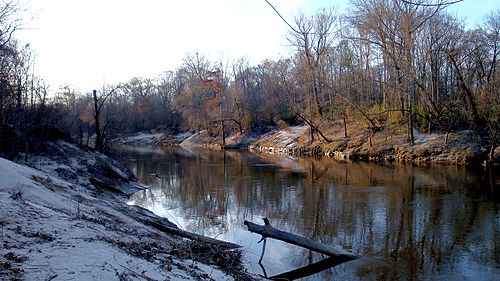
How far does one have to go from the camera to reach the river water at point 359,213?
10.9 m

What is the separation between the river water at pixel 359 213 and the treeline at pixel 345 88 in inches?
247

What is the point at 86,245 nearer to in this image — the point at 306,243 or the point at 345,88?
the point at 306,243

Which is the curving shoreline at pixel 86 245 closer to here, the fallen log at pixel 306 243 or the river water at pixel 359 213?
the fallen log at pixel 306 243

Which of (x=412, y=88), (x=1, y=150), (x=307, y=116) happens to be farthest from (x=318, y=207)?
(x=307, y=116)

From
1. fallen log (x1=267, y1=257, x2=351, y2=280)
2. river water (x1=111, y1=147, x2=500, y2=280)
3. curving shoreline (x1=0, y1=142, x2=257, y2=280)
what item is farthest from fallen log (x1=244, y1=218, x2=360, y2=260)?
curving shoreline (x1=0, y1=142, x2=257, y2=280)

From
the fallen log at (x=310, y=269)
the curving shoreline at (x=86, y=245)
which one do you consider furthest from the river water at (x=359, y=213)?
the curving shoreline at (x=86, y=245)

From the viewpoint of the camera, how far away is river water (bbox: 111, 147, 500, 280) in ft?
35.8

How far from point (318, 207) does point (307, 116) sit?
109 ft

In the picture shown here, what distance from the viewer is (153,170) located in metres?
33.9

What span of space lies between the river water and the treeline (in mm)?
6263

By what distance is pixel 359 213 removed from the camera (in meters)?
16.5

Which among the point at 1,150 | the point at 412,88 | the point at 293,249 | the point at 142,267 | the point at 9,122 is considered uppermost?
the point at 412,88

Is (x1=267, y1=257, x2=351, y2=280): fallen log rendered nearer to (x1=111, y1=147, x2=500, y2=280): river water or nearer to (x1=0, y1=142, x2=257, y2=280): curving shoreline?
(x1=111, y1=147, x2=500, y2=280): river water

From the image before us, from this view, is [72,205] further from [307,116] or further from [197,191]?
[307,116]
